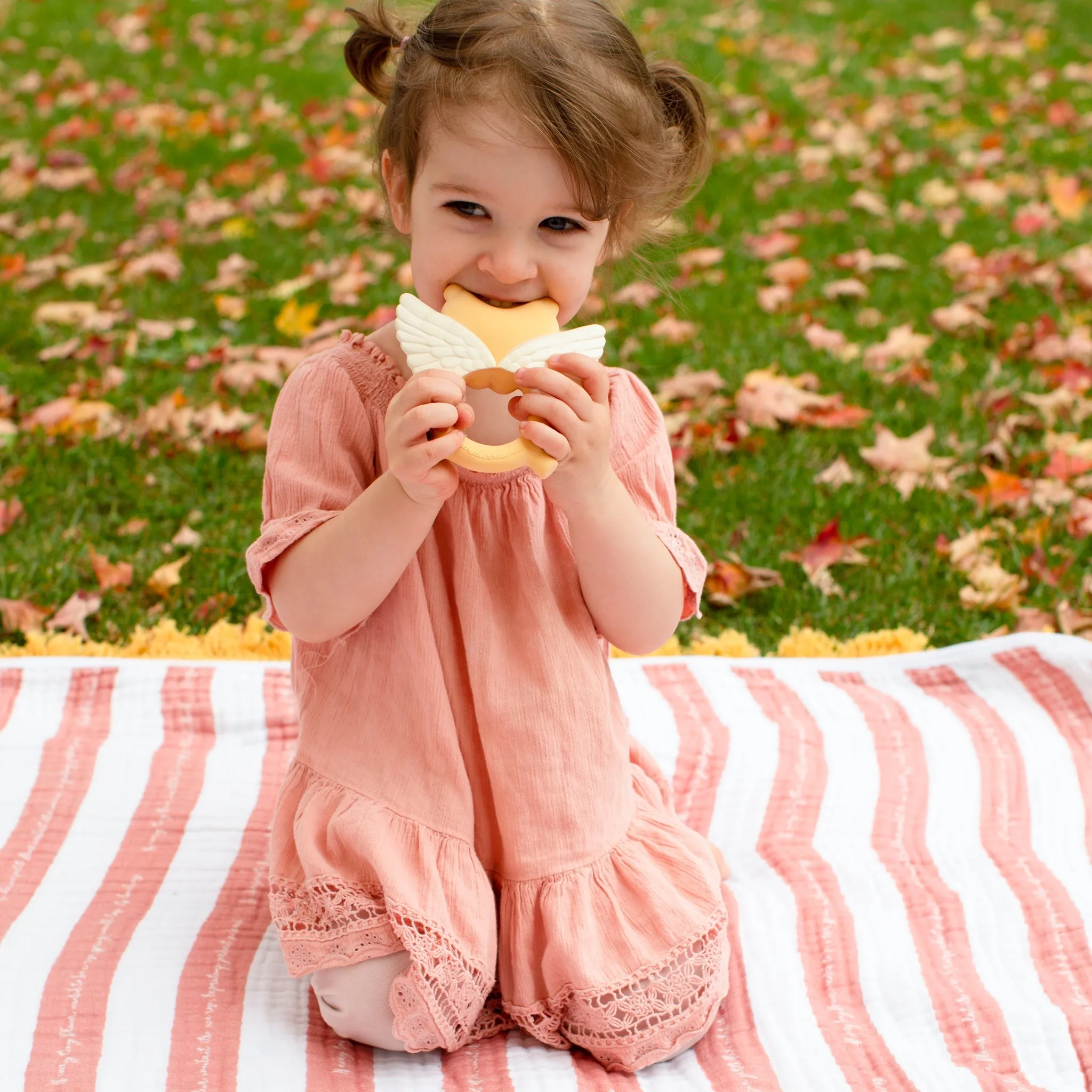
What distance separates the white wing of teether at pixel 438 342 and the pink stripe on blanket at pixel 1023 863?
3.61 ft

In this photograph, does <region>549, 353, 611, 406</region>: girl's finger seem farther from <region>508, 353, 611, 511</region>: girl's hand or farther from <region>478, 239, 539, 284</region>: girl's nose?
<region>478, 239, 539, 284</region>: girl's nose

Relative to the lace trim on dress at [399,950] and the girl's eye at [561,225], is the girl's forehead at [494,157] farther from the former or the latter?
the lace trim on dress at [399,950]

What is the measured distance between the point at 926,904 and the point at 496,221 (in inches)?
45.0

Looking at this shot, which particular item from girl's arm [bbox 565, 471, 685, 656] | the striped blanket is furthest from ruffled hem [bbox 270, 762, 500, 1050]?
girl's arm [bbox 565, 471, 685, 656]

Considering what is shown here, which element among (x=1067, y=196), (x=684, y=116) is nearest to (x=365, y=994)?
(x=684, y=116)

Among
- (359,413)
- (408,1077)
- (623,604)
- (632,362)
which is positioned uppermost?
(359,413)

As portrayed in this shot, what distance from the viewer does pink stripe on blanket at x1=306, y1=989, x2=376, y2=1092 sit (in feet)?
5.00

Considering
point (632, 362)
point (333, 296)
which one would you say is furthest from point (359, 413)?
point (333, 296)

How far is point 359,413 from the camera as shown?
158cm

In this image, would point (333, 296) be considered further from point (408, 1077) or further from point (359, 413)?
point (408, 1077)

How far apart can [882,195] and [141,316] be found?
2681 millimetres

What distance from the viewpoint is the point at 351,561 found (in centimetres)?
146

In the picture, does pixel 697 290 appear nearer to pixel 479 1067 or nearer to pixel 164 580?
pixel 164 580

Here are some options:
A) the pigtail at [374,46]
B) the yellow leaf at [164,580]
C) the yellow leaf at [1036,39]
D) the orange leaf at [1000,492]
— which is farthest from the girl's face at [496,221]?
the yellow leaf at [1036,39]
